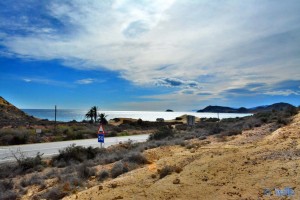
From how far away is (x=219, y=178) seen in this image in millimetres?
9359

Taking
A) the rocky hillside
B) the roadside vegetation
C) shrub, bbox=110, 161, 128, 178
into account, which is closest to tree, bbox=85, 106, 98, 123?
the rocky hillside

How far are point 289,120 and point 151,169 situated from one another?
11998 mm

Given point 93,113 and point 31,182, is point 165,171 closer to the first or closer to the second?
point 31,182

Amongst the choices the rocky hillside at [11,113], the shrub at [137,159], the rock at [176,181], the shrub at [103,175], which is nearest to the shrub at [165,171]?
the rock at [176,181]

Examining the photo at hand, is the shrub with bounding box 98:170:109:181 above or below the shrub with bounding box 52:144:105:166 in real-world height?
below

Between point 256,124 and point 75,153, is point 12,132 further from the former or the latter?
point 256,124

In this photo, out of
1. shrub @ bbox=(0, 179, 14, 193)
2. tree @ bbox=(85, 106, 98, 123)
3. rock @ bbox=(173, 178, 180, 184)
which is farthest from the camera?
tree @ bbox=(85, 106, 98, 123)

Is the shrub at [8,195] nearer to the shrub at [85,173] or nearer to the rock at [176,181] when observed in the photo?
the shrub at [85,173]

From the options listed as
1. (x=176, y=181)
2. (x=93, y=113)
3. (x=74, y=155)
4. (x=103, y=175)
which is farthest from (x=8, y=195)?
(x=93, y=113)

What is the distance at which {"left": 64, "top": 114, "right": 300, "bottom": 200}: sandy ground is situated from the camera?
8250 millimetres

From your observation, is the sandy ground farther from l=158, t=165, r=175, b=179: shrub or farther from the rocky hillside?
the rocky hillside

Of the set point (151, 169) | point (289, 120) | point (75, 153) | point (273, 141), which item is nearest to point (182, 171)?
point (151, 169)

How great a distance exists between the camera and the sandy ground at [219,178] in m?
8.25

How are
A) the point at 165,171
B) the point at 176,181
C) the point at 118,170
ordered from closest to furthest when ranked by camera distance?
the point at 176,181, the point at 165,171, the point at 118,170
